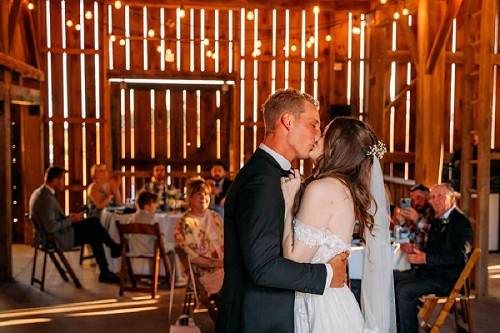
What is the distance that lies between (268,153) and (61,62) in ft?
31.5

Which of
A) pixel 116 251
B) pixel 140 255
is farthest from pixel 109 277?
pixel 140 255

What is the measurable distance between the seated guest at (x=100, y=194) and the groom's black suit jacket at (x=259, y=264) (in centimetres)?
663

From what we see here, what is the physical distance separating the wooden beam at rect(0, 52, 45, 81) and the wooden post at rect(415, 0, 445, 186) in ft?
17.3

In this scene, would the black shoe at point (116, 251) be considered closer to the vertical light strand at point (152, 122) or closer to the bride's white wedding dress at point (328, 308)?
the vertical light strand at point (152, 122)

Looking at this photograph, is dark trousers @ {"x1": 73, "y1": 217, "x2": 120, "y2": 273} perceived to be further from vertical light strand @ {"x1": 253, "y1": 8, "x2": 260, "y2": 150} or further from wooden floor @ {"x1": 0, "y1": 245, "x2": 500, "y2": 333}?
vertical light strand @ {"x1": 253, "y1": 8, "x2": 260, "y2": 150}

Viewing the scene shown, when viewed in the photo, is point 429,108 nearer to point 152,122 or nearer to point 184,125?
point 184,125

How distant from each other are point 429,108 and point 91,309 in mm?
4923

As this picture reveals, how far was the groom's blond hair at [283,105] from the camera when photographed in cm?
253

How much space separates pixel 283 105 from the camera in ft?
8.31

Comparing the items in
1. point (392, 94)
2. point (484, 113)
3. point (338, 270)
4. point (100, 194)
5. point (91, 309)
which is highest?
point (392, 94)

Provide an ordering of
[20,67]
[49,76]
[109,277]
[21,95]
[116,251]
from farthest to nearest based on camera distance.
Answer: [49,76] → [21,95] → [20,67] → [116,251] → [109,277]

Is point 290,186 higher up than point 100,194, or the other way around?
point 290,186

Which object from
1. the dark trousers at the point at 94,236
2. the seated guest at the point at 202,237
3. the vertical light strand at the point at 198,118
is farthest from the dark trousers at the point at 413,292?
the vertical light strand at the point at 198,118

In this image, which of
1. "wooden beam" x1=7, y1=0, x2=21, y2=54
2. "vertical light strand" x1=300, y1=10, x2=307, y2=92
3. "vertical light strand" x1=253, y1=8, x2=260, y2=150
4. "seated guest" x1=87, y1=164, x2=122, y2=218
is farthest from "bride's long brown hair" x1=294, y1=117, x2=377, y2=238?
"vertical light strand" x1=300, y1=10, x2=307, y2=92
